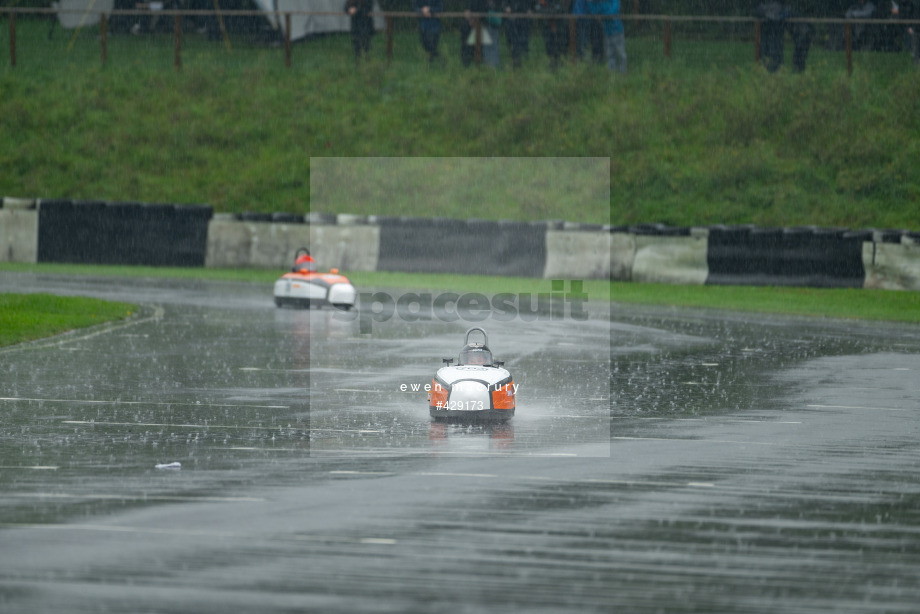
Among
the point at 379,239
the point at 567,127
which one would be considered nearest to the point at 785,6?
the point at 567,127

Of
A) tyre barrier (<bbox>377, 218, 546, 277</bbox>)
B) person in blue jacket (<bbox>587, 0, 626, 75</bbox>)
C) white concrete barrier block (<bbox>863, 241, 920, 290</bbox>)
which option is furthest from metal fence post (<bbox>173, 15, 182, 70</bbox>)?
white concrete barrier block (<bbox>863, 241, 920, 290</bbox>)

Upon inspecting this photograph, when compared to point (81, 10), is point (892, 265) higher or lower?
lower

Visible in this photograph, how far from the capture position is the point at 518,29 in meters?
32.3

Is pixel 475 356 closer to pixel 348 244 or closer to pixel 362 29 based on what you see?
pixel 348 244

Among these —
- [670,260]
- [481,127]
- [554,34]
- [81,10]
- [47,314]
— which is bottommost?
[47,314]

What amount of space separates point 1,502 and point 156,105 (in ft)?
88.2

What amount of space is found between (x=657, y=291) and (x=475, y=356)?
1199 centimetres

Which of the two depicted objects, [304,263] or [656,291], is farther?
[656,291]

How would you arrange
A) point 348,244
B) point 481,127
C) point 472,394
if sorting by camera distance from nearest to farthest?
Answer: point 472,394
point 348,244
point 481,127

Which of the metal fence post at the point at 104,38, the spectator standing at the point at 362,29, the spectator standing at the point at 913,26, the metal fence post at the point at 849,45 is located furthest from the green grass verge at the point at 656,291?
the spectator standing at the point at 913,26

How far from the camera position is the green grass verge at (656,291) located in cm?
2077

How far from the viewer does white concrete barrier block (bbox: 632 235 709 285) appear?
76.2ft

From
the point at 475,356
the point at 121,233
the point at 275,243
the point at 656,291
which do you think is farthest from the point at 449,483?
the point at 121,233

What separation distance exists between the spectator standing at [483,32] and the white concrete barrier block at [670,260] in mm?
10501
